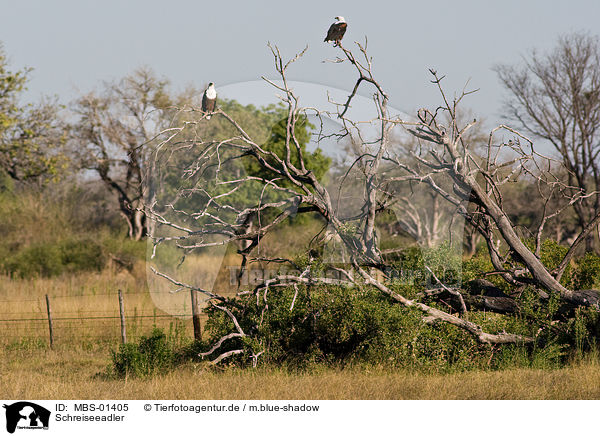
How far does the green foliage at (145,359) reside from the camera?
29.7ft

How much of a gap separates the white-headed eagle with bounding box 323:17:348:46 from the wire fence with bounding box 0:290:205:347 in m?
5.16

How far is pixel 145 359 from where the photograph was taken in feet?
30.0

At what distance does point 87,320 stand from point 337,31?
863cm

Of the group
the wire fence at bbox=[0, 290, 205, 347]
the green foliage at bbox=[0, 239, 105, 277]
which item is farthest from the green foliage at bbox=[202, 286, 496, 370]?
the green foliage at bbox=[0, 239, 105, 277]

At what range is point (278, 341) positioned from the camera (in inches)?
358

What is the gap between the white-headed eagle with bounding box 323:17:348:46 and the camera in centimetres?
850

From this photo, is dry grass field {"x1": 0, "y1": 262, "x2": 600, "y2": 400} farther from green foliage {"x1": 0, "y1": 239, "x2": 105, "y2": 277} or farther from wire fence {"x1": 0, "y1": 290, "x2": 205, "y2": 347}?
green foliage {"x1": 0, "y1": 239, "x2": 105, "y2": 277}

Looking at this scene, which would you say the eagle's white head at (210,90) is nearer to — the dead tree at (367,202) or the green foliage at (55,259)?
the dead tree at (367,202)

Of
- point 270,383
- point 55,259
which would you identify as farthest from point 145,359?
point 55,259

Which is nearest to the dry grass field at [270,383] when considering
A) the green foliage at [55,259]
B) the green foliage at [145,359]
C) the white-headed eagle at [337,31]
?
the green foliage at [145,359]

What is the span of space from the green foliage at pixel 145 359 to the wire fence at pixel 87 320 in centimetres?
188

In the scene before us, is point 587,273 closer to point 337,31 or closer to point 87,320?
point 337,31

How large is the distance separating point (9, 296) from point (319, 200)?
1183cm
